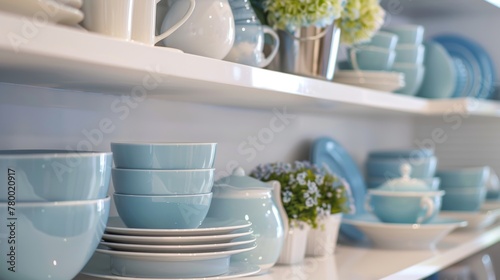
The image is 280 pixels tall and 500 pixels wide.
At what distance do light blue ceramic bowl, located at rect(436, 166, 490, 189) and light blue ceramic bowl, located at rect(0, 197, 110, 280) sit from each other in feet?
4.23

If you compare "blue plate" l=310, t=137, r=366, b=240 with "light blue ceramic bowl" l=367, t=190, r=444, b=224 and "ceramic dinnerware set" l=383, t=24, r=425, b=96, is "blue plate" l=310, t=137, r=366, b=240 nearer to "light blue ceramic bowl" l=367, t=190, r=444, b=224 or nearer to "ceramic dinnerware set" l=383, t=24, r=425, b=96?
"light blue ceramic bowl" l=367, t=190, r=444, b=224

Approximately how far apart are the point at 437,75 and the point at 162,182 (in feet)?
3.57

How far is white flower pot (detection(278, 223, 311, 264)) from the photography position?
1.18 metres

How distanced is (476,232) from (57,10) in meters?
1.31

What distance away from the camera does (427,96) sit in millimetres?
1825

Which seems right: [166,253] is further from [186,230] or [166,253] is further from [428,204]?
[428,204]

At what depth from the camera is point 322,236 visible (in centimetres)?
128

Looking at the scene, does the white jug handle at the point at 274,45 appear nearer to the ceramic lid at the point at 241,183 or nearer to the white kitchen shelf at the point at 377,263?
the ceramic lid at the point at 241,183

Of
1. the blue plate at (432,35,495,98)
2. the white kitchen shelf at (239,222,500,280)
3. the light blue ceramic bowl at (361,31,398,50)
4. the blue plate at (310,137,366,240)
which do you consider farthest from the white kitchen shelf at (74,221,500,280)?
the blue plate at (432,35,495,98)

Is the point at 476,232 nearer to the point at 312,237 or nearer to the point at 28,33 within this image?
the point at 312,237

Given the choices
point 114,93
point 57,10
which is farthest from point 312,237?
point 57,10

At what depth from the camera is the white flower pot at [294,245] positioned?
1.18m

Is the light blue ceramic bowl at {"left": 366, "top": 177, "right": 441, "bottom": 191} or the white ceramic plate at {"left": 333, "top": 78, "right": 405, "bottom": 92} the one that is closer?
the white ceramic plate at {"left": 333, "top": 78, "right": 405, "bottom": 92}

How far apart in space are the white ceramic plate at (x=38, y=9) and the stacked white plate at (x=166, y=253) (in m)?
0.31
